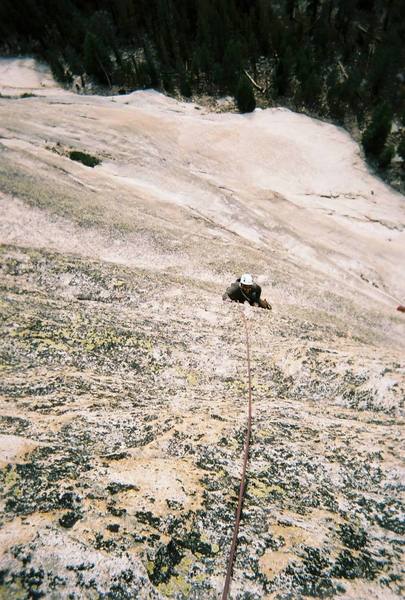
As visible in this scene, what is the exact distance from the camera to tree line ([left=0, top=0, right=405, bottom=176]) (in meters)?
47.0

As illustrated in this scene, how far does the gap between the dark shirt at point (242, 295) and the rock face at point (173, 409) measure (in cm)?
61

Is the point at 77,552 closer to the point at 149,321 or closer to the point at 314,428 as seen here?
the point at 314,428

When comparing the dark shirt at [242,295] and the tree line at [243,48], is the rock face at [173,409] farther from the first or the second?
the tree line at [243,48]

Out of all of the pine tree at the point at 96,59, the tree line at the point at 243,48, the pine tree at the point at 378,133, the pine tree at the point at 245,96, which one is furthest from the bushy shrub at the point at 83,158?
the pine tree at the point at 96,59

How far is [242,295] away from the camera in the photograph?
11727mm

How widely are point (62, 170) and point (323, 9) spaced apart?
67.5 meters

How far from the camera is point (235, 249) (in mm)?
16531

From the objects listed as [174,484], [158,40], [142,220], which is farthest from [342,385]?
[158,40]

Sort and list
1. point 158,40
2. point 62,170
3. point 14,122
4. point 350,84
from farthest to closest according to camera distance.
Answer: point 158,40, point 350,84, point 14,122, point 62,170

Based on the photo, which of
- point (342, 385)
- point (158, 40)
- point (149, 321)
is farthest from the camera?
point (158, 40)

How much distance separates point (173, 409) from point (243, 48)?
6400 cm

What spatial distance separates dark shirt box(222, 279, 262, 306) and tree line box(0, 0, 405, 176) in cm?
3331

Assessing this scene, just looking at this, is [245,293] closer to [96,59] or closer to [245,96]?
[245,96]

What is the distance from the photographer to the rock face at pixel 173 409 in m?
3.67
